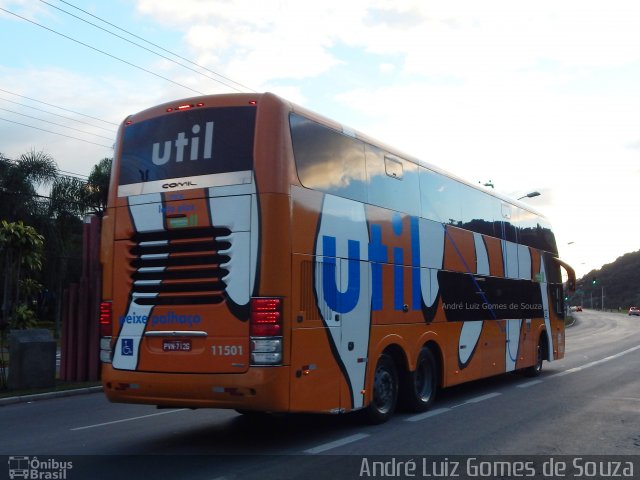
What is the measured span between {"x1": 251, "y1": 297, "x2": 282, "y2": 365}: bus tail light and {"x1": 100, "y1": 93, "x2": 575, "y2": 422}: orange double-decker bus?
2cm

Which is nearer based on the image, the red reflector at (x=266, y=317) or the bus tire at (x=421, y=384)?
the red reflector at (x=266, y=317)

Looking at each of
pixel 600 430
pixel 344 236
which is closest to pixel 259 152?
pixel 344 236

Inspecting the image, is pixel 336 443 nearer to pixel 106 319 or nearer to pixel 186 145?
pixel 106 319

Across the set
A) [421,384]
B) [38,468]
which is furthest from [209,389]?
[421,384]

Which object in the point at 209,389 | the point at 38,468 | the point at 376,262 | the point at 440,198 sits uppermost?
the point at 440,198

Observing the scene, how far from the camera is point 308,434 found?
31.5 ft

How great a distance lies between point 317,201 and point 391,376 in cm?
319

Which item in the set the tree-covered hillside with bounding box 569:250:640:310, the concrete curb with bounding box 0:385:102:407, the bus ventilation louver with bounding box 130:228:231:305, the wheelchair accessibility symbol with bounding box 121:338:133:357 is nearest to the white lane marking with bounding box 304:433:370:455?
the bus ventilation louver with bounding box 130:228:231:305

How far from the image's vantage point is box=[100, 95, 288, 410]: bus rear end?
8148mm

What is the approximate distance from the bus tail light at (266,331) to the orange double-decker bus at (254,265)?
2cm

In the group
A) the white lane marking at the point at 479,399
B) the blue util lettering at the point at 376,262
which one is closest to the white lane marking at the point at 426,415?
the white lane marking at the point at 479,399

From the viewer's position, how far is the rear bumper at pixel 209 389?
8008 millimetres

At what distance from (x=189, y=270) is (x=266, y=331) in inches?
50.6

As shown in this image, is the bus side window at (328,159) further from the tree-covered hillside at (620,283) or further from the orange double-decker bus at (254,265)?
the tree-covered hillside at (620,283)
